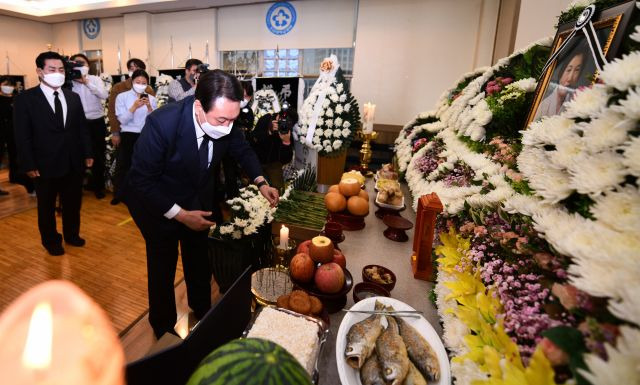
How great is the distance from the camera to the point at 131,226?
11.6 ft

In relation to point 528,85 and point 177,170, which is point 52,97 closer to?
point 177,170

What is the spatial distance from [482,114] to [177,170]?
1.38 m

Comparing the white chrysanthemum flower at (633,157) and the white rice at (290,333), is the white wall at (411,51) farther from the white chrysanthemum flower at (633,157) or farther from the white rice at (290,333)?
the white rice at (290,333)

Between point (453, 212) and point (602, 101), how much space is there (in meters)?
0.59

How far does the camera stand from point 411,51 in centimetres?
539

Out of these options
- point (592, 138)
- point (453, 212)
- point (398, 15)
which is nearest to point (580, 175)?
point (592, 138)

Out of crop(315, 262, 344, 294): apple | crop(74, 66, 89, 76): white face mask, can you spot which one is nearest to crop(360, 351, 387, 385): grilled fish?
crop(315, 262, 344, 294): apple

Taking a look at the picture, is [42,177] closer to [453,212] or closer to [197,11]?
[453,212]

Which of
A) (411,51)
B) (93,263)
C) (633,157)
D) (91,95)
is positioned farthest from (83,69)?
(633,157)

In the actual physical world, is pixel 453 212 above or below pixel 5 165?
above

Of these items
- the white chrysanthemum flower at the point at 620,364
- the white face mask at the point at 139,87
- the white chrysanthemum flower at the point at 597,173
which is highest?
the white face mask at the point at 139,87

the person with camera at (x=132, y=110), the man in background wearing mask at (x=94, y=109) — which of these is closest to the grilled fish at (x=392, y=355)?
the person with camera at (x=132, y=110)

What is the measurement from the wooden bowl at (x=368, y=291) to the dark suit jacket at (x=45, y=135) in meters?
2.71

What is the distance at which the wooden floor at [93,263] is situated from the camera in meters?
2.28
